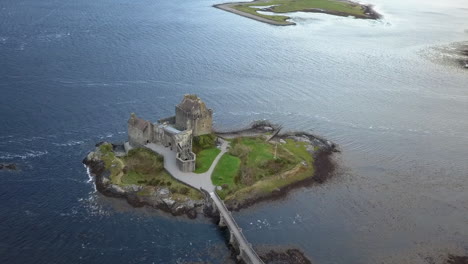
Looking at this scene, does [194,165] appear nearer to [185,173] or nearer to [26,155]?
[185,173]

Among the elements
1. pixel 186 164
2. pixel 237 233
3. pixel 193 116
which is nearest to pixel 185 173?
pixel 186 164

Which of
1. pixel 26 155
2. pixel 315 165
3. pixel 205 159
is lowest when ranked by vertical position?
pixel 315 165

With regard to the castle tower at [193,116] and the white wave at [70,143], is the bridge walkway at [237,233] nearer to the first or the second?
the castle tower at [193,116]

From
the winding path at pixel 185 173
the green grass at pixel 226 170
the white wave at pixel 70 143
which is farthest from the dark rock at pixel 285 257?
the white wave at pixel 70 143

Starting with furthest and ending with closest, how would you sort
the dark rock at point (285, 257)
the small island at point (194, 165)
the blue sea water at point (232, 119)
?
the small island at point (194, 165) → the blue sea water at point (232, 119) → the dark rock at point (285, 257)

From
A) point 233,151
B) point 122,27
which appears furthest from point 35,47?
point 233,151
